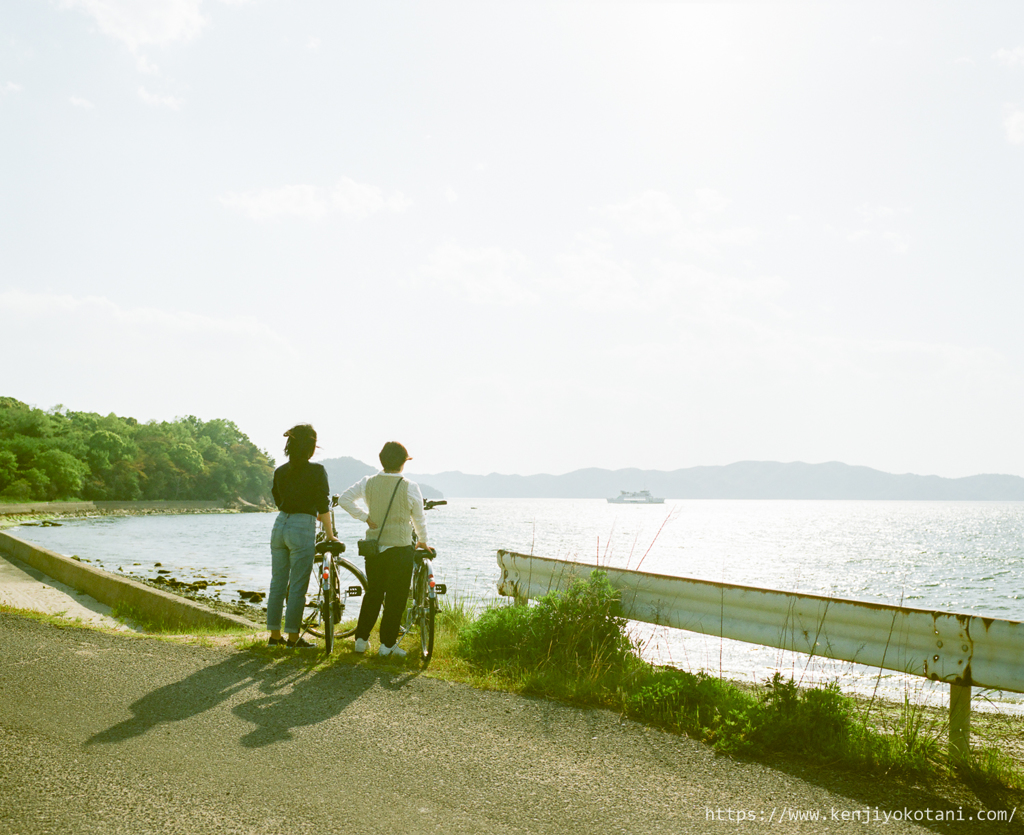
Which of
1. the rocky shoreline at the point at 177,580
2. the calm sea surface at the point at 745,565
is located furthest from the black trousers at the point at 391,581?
the calm sea surface at the point at 745,565

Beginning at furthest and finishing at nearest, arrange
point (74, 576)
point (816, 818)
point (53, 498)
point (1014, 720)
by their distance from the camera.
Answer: point (53, 498)
point (74, 576)
point (1014, 720)
point (816, 818)

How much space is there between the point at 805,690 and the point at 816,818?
4.70 ft

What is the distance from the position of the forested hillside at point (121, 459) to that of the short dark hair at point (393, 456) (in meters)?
80.7

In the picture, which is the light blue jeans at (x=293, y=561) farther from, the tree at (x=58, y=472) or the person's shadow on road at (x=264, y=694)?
the tree at (x=58, y=472)

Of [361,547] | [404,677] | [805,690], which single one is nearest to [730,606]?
[805,690]

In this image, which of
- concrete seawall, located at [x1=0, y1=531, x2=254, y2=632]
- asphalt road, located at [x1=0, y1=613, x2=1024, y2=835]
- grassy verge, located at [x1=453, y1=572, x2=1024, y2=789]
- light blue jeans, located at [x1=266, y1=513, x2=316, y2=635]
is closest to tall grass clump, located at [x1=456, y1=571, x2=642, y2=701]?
grassy verge, located at [x1=453, y1=572, x2=1024, y2=789]

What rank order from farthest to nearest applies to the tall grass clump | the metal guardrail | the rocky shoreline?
1. the rocky shoreline
2. the tall grass clump
3. the metal guardrail

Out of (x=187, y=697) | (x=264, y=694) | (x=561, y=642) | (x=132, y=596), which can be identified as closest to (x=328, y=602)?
(x=264, y=694)

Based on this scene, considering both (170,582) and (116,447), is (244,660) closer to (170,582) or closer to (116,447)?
(170,582)

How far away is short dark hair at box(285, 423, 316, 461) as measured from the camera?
699 centimetres

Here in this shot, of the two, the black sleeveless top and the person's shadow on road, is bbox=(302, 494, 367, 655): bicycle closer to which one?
the black sleeveless top

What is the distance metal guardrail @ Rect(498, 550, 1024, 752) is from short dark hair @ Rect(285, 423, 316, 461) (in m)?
2.90

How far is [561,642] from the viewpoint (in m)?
6.14

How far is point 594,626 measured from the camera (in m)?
6.12
